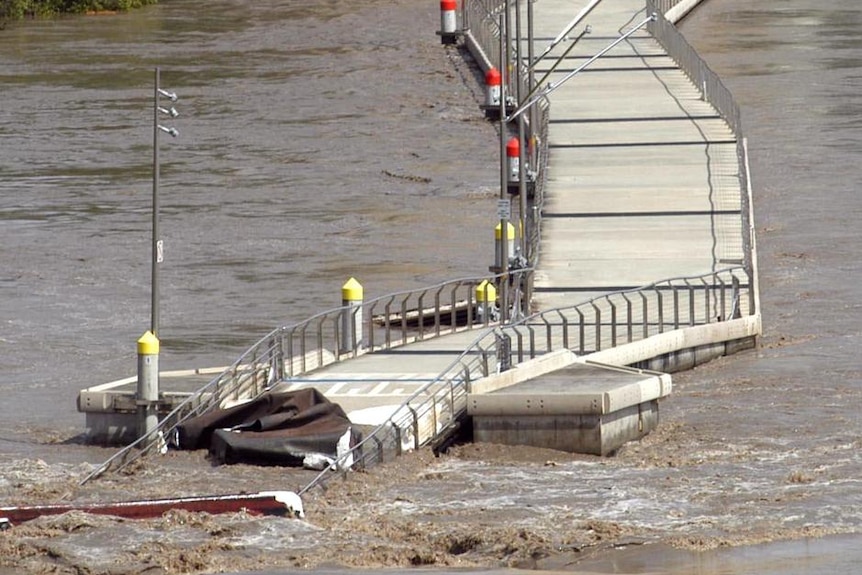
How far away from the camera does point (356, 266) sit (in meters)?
49.5

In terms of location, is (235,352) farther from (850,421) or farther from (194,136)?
(194,136)

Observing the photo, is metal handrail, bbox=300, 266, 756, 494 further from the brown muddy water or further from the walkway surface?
the walkway surface

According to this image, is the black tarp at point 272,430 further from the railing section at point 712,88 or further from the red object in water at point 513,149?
the red object in water at point 513,149

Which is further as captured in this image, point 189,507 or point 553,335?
point 553,335

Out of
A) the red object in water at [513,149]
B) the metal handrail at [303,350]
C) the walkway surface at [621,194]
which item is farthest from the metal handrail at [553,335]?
the red object in water at [513,149]

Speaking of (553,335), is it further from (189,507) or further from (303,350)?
(189,507)

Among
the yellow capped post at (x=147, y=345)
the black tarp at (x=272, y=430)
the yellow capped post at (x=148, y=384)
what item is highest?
the yellow capped post at (x=147, y=345)

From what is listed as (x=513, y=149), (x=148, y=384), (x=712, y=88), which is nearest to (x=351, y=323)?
(x=148, y=384)

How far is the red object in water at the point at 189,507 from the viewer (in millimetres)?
27578

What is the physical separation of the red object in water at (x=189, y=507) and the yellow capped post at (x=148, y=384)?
408cm

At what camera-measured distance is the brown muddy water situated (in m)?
27.1

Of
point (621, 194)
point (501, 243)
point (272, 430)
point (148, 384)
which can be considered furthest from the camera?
point (621, 194)

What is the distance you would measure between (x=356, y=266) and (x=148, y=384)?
1761 cm

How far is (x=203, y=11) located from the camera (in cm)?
9488
